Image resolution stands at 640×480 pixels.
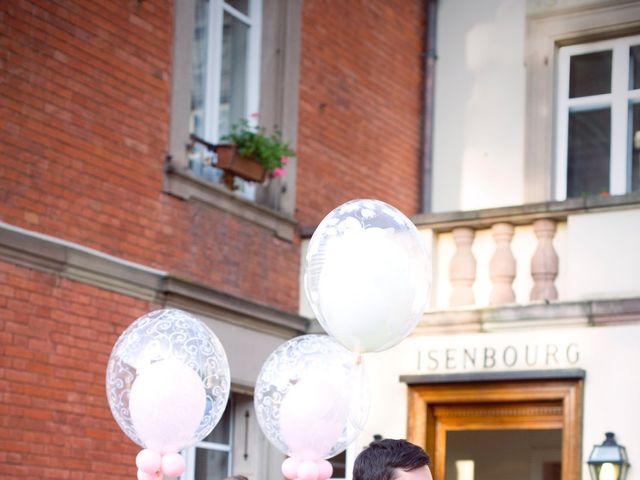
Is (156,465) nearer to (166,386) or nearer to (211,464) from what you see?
(166,386)

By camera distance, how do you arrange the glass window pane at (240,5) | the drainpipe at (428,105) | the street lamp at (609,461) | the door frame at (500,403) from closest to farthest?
1. the street lamp at (609,461)
2. the door frame at (500,403)
3. the glass window pane at (240,5)
4. the drainpipe at (428,105)

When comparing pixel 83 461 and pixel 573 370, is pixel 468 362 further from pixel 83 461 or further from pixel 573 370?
pixel 83 461

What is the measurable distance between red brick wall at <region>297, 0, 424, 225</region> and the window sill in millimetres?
392

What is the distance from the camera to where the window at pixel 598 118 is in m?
11.9

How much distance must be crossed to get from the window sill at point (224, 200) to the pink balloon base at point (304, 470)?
3940mm

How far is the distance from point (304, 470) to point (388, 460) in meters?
2.25

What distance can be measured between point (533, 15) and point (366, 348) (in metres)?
7.65

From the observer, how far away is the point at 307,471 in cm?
575

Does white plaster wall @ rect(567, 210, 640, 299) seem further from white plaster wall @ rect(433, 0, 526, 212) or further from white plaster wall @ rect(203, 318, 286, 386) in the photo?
white plaster wall @ rect(433, 0, 526, 212)

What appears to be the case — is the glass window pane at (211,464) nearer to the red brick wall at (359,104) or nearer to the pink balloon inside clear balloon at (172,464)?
the red brick wall at (359,104)

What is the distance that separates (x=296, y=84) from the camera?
1109 cm

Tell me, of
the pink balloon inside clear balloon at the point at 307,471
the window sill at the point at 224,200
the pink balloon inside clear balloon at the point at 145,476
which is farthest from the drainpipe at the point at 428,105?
the pink balloon inside clear balloon at the point at 145,476

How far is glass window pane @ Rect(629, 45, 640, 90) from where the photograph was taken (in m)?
12.0

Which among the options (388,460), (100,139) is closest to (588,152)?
(100,139)
